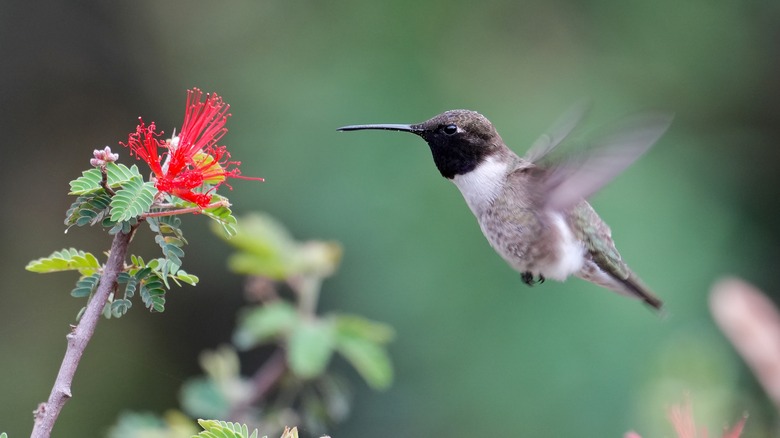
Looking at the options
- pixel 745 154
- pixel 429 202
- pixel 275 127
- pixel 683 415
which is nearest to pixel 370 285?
pixel 429 202

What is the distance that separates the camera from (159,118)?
5.58 meters

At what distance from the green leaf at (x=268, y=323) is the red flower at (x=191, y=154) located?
3.64ft

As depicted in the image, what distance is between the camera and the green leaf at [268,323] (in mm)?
2781

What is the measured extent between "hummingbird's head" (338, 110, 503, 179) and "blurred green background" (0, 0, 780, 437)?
1.36 m

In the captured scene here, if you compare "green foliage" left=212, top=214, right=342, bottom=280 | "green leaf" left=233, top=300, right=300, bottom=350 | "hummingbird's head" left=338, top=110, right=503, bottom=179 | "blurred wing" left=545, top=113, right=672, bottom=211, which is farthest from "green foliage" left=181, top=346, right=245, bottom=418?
"blurred wing" left=545, top=113, right=672, bottom=211

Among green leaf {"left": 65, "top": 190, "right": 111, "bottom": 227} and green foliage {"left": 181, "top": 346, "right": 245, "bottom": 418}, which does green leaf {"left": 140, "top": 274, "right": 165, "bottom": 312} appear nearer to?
green leaf {"left": 65, "top": 190, "right": 111, "bottom": 227}

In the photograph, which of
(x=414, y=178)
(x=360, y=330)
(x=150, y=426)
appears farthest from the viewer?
(x=414, y=178)

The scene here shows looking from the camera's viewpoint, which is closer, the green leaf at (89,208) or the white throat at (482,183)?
the green leaf at (89,208)

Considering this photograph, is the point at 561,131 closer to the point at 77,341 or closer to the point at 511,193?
the point at 511,193

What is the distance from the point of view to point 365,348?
290 centimetres

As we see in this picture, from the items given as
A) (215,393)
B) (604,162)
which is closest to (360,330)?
(215,393)

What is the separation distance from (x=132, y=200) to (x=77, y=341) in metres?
0.24

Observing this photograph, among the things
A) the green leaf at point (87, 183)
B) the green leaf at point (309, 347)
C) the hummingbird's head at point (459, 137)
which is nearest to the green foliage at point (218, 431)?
the green leaf at point (87, 183)

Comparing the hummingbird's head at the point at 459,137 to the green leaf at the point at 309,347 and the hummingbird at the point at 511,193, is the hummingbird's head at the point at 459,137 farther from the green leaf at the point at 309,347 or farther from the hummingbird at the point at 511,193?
the green leaf at the point at 309,347
